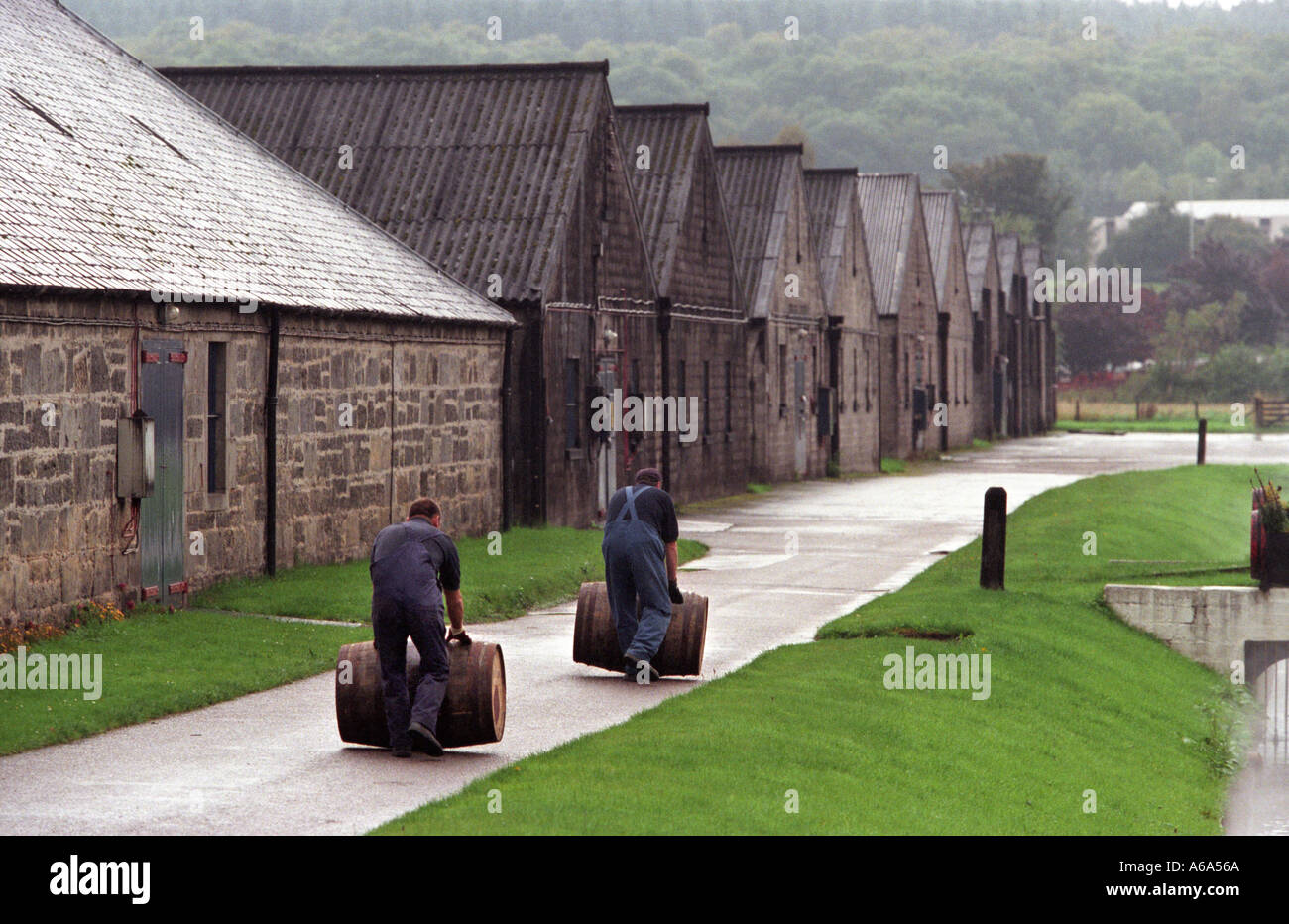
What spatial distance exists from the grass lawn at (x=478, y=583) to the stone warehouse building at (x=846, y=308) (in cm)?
2421

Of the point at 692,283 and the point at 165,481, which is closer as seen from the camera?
the point at 165,481

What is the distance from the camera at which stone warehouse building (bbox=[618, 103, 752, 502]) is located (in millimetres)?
37375

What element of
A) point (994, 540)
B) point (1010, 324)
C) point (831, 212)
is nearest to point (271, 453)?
point (994, 540)

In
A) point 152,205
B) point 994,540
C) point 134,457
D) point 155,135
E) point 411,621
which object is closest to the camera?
point 411,621

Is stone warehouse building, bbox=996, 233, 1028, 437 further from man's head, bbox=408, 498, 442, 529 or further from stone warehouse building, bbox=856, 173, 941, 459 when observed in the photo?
man's head, bbox=408, 498, 442, 529

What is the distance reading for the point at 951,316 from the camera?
2655 inches

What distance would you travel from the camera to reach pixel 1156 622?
2298cm

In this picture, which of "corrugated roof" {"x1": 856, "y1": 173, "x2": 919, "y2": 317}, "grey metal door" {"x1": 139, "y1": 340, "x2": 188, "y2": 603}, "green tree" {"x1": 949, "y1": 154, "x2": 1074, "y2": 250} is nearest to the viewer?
"grey metal door" {"x1": 139, "y1": 340, "x2": 188, "y2": 603}

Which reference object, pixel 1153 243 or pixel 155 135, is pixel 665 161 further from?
pixel 1153 243

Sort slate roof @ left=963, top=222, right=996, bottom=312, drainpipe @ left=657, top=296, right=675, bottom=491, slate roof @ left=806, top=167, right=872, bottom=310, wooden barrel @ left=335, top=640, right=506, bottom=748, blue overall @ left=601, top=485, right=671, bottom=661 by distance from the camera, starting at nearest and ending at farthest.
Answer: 1. wooden barrel @ left=335, top=640, right=506, bottom=748
2. blue overall @ left=601, top=485, right=671, bottom=661
3. drainpipe @ left=657, top=296, right=675, bottom=491
4. slate roof @ left=806, top=167, right=872, bottom=310
5. slate roof @ left=963, top=222, right=996, bottom=312

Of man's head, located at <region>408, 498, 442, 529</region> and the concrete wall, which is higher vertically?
man's head, located at <region>408, 498, 442, 529</region>

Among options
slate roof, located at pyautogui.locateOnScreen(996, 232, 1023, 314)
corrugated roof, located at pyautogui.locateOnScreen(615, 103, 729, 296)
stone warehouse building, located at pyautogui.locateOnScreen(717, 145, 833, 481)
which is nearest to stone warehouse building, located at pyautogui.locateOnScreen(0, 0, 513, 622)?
corrugated roof, located at pyautogui.locateOnScreen(615, 103, 729, 296)

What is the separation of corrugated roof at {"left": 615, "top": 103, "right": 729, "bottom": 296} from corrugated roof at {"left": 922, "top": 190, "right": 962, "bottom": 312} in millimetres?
28653

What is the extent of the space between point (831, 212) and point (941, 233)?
16.3 meters
